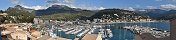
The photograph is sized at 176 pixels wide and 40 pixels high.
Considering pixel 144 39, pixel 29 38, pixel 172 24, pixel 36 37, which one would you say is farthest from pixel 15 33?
pixel 172 24

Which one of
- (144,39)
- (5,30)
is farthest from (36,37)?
(144,39)

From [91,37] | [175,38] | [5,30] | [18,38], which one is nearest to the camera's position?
[175,38]

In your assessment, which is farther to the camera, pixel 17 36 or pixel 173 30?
pixel 17 36

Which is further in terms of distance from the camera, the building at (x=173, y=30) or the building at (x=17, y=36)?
the building at (x=17, y=36)

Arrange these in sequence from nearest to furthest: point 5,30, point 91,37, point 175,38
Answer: point 175,38 < point 5,30 < point 91,37

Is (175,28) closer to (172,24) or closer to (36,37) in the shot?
(172,24)

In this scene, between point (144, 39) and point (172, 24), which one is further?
point (144, 39)

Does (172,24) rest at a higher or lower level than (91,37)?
higher

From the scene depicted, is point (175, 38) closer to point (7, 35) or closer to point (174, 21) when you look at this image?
point (174, 21)

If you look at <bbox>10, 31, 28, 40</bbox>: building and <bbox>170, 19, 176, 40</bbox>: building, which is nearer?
<bbox>170, 19, 176, 40</bbox>: building
